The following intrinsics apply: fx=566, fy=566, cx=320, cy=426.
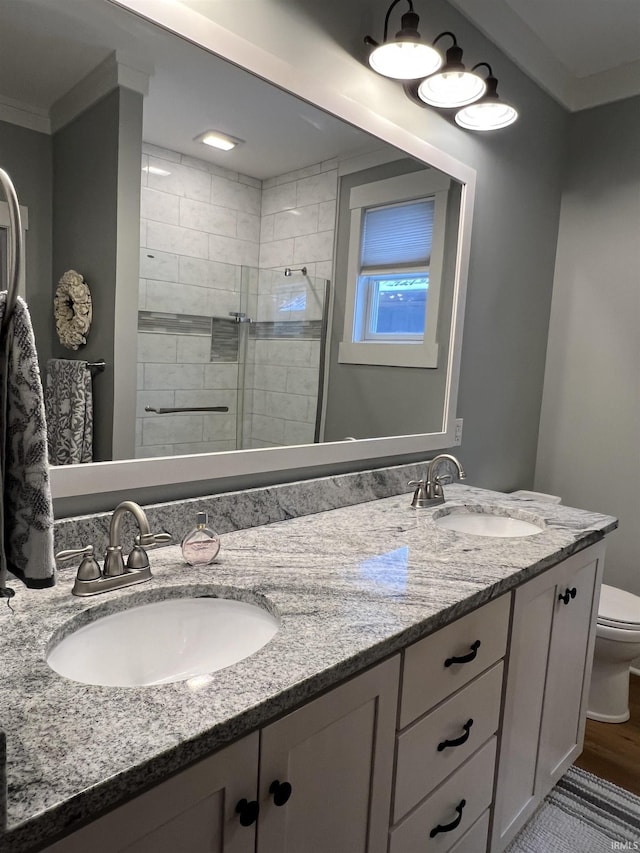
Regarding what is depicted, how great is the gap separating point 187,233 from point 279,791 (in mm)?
1089

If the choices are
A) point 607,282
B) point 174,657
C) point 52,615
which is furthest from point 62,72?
point 607,282

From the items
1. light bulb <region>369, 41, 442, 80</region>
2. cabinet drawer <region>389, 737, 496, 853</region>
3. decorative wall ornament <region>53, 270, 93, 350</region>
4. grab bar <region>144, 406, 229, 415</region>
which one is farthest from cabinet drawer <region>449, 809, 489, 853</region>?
light bulb <region>369, 41, 442, 80</region>

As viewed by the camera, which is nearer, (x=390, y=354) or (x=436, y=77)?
(x=436, y=77)

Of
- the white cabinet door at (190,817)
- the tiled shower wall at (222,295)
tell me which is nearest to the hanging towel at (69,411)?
the tiled shower wall at (222,295)

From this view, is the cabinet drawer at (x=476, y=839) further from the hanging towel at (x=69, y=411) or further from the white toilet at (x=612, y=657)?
the hanging towel at (x=69, y=411)

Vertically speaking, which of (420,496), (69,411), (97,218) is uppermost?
(97,218)

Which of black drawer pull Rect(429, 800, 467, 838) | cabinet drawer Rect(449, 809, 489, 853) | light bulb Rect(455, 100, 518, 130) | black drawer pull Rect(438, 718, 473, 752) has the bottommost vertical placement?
cabinet drawer Rect(449, 809, 489, 853)

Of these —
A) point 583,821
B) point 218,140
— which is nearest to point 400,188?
point 218,140

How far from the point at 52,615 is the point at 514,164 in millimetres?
2298

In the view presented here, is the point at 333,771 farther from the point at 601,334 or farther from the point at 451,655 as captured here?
the point at 601,334

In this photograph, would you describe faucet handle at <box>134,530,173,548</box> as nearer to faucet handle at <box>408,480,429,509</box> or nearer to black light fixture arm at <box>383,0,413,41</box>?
faucet handle at <box>408,480,429,509</box>

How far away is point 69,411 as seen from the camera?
1.15m

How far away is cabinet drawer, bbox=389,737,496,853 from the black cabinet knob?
395mm

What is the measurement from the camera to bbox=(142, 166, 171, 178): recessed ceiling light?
47.8 inches
